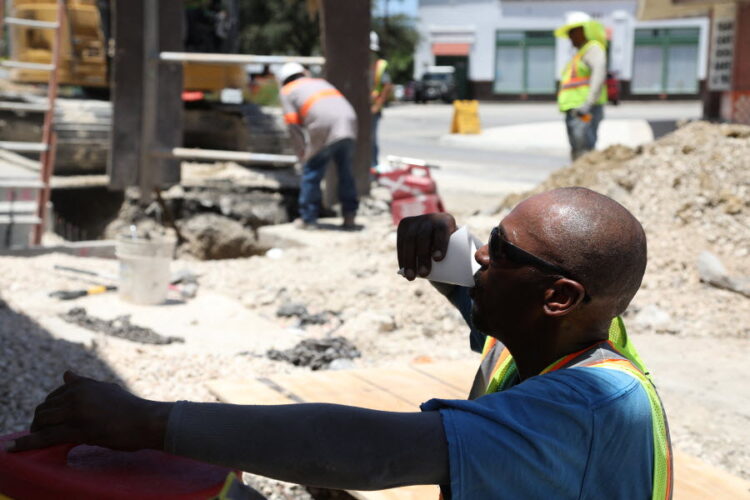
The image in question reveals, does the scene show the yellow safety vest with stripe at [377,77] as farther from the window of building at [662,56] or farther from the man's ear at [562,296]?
the window of building at [662,56]

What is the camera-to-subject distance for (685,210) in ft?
23.8

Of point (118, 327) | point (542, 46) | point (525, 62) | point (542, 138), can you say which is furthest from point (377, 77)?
point (542, 46)

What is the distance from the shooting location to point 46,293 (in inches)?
238

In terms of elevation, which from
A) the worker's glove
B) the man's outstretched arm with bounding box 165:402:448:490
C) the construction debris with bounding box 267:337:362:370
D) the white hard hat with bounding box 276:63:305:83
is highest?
the white hard hat with bounding box 276:63:305:83

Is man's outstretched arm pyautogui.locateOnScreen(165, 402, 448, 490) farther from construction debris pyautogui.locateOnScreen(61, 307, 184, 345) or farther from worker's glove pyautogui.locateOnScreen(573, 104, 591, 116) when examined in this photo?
worker's glove pyautogui.locateOnScreen(573, 104, 591, 116)

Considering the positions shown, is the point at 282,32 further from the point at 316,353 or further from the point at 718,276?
the point at 316,353

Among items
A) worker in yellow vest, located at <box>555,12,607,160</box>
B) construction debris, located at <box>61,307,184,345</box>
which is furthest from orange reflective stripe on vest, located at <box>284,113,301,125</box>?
construction debris, located at <box>61,307,184,345</box>

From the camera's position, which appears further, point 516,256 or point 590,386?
point 516,256

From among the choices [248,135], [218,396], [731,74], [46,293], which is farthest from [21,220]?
[731,74]

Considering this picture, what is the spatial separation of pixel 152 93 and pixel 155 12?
2.35ft

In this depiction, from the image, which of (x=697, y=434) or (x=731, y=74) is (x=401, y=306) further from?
(x=731, y=74)

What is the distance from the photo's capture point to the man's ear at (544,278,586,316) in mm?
1577

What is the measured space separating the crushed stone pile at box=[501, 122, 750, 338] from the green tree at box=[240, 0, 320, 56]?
3234cm

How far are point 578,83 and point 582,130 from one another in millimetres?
476
